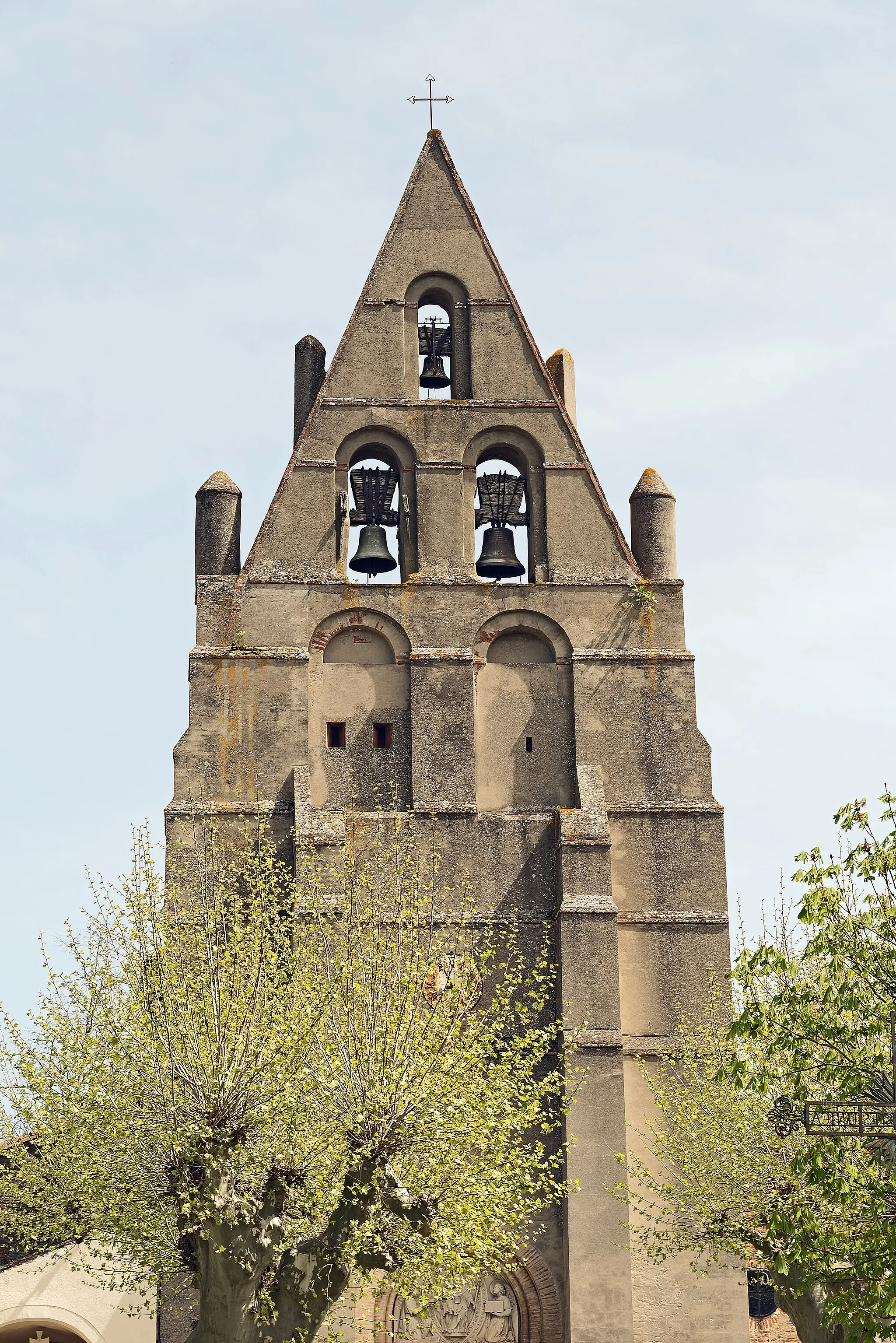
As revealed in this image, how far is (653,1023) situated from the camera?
28.1m

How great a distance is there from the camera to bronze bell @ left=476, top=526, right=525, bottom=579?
30969 mm

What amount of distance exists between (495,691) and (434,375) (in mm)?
6498

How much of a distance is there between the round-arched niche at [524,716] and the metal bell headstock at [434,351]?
516 cm

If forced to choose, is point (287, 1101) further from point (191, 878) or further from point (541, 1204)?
point (191, 878)

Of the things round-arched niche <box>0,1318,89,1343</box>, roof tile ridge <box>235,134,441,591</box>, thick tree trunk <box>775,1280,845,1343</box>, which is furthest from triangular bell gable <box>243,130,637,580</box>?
round-arched niche <box>0,1318,89,1343</box>

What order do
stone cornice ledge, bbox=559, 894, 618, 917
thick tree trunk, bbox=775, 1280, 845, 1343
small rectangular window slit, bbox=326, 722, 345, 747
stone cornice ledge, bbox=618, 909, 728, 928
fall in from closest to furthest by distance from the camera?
thick tree trunk, bbox=775, 1280, 845, 1343, stone cornice ledge, bbox=559, 894, 618, 917, stone cornice ledge, bbox=618, 909, 728, 928, small rectangular window slit, bbox=326, 722, 345, 747

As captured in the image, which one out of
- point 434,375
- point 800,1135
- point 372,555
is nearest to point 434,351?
point 434,375

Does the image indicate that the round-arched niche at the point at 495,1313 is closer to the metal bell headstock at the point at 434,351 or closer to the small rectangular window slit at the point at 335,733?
the small rectangular window slit at the point at 335,733

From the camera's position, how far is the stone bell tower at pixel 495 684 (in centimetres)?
2716

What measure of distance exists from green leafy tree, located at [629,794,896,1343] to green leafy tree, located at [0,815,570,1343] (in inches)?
88.8

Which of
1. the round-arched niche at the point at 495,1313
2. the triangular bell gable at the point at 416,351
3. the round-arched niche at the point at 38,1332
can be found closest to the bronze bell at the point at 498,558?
the triangular bell gable at the point at 416,351

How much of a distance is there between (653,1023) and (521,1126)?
17.8 feet

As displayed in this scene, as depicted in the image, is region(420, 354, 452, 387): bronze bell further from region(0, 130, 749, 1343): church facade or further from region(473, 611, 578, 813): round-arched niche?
region(473, 611, 578, 813): round-arched niche

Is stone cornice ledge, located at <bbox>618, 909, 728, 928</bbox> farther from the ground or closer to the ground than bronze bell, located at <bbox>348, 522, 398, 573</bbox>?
closer to the ground
